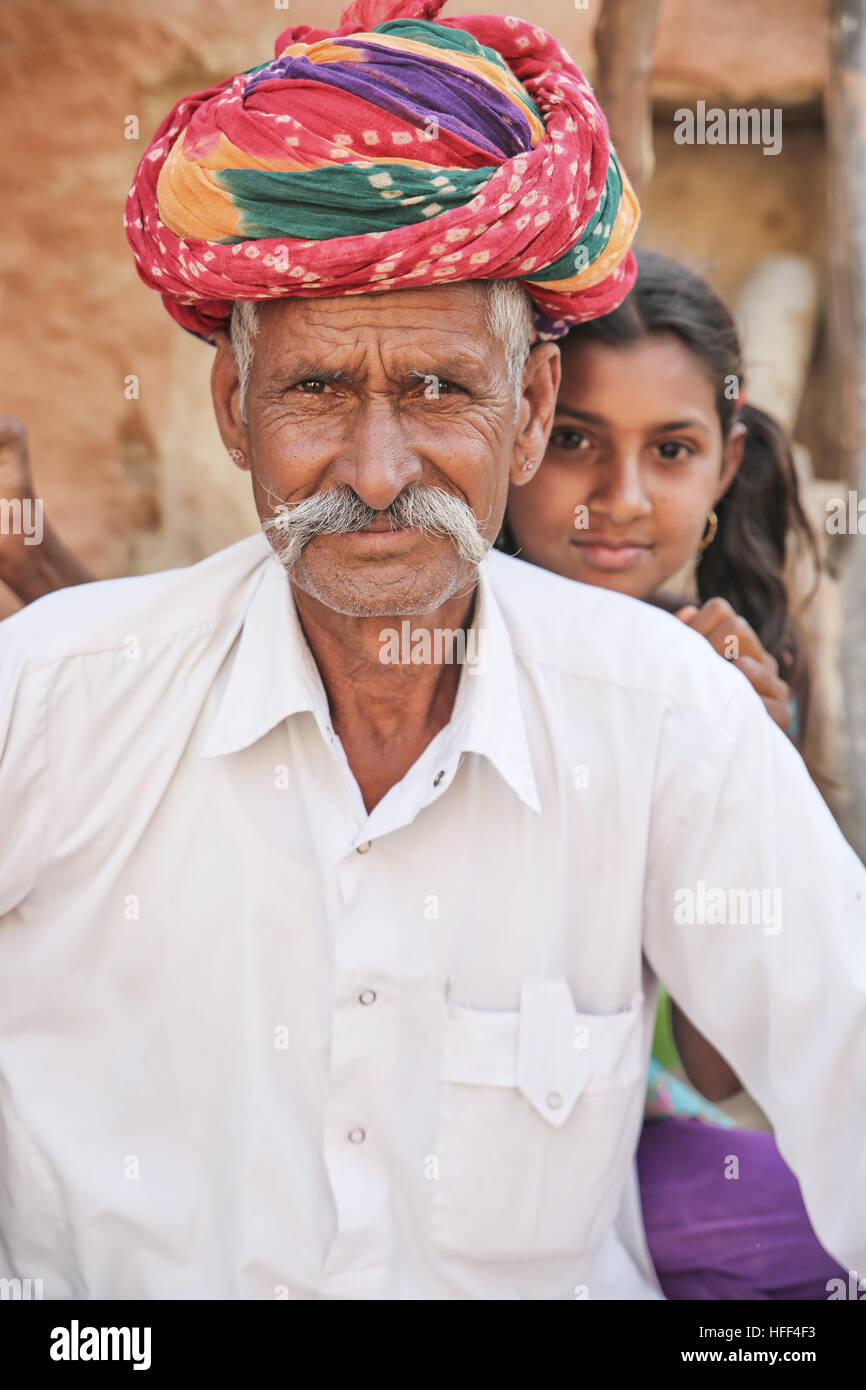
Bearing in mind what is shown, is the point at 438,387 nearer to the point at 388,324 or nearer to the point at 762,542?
the point at 388,324

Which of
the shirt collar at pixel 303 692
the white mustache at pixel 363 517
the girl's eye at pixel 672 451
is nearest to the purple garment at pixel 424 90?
the white mustache at pixel 363 517

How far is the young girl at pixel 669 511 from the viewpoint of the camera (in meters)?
2.10

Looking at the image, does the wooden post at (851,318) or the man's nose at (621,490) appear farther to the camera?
the wooden post at (851,318)

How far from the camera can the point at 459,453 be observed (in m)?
1.74

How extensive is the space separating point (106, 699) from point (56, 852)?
219 mm

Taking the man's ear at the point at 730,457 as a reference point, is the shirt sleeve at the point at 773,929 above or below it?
A: below

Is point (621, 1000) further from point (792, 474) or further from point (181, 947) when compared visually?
point (792, 474)

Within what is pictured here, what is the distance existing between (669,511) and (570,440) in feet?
0.73

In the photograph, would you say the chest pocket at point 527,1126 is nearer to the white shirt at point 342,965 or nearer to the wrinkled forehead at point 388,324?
the white shirt at point 342,965

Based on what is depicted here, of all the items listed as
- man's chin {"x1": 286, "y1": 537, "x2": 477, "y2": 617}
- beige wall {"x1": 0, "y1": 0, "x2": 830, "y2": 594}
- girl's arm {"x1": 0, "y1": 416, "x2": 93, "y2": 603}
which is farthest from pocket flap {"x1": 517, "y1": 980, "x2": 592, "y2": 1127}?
beige wall {"x1": 0, "y1": 0, "x2": 830, "y2": 594}

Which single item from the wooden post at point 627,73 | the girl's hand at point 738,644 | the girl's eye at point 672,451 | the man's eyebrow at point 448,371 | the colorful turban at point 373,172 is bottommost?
the girl's hand at point 738,644

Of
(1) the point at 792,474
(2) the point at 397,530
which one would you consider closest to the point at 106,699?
(2) the point at 397,530

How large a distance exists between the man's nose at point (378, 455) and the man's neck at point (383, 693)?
233mm

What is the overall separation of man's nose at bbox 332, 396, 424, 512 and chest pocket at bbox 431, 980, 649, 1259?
71 centimetres
